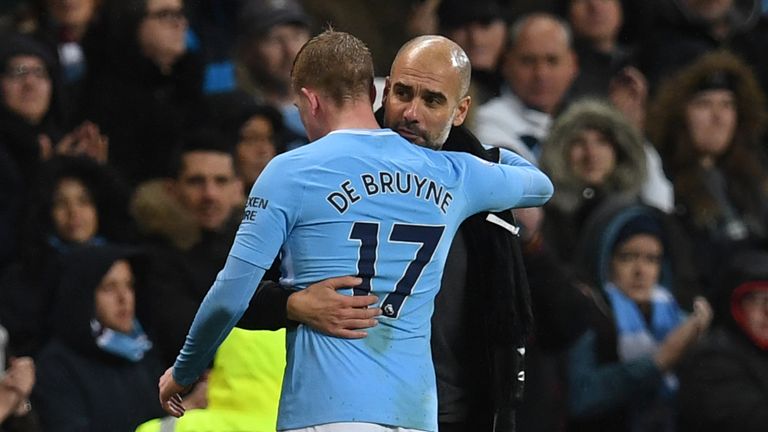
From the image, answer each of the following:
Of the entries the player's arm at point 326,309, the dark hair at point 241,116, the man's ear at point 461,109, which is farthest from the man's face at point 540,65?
the player's arm at point 326,309

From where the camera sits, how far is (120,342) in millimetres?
8195

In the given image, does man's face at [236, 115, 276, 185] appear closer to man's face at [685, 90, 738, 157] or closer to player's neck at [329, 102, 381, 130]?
man's face at [685, 90, 738, 157]

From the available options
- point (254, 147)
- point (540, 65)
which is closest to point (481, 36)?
point (540, 65)

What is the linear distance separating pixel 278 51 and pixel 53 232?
2.14 m

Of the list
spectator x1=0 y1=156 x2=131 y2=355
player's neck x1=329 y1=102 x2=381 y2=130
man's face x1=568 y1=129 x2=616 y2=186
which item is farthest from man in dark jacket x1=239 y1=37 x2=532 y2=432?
man's face x1=568 y1=129 x2=616 y2=186

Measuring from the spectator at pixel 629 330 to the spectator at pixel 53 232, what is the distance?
7.80 ft

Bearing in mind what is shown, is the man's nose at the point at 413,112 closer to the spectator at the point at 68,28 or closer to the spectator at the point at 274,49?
the spectator at the point at 68,28

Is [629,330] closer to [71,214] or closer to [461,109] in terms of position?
[71,214]

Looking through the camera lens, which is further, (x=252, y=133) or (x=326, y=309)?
(x=252, y=133)

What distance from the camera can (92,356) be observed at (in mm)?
8117

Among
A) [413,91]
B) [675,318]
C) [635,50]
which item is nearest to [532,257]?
[675,318]

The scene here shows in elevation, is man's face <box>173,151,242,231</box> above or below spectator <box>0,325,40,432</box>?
above

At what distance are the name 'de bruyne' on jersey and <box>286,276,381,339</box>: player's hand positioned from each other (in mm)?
207

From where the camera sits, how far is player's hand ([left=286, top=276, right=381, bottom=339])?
16.0 feet
